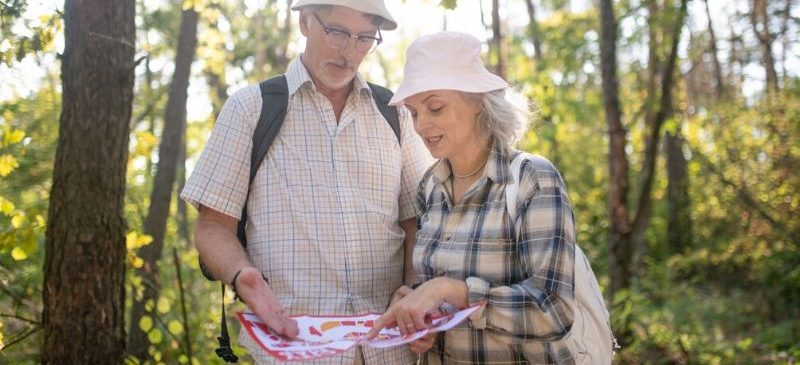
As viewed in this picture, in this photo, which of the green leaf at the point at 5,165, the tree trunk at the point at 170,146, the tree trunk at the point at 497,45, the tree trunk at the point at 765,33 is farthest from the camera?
the tree trunk at the point at 765,33

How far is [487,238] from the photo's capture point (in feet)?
8.00

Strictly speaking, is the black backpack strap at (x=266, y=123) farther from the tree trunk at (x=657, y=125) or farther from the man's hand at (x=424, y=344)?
the tree trunk at (x=657, y=125)

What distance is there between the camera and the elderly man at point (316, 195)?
2704 mm

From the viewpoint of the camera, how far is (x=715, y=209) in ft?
46.6

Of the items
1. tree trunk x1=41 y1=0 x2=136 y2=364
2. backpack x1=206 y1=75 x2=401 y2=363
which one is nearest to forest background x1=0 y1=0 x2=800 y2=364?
tree trunk x1=41 y1=0 x2=136 y2=364

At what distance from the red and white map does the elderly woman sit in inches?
2.3

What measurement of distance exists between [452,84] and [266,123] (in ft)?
2.36

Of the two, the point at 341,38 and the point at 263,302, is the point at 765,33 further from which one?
the point at 263,302

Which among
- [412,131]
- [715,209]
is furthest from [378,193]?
[715,209]

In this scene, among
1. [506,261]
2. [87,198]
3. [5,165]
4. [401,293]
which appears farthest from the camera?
[5,165]

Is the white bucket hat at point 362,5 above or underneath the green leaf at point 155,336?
above

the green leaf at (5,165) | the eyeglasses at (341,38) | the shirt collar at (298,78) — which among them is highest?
the eyeglasses at (341,38)

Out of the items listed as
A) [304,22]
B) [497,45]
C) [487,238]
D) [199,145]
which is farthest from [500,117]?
[199,145]

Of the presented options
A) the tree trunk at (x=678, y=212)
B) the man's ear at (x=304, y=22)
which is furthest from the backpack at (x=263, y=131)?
the tree trunk at (x=678, y=212)
